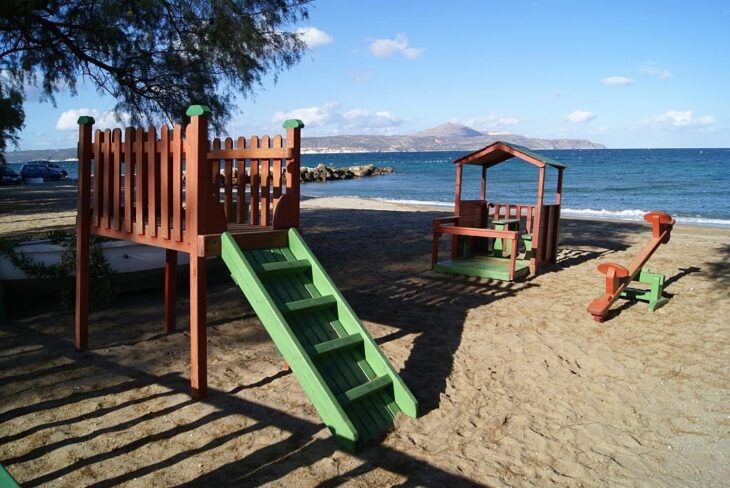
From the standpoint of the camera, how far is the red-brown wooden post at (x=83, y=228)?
5.30 metres

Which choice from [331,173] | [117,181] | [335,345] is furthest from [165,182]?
[331,173]

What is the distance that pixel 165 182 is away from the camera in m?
4.44

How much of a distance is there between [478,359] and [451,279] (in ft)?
11.8

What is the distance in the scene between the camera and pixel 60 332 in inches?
231

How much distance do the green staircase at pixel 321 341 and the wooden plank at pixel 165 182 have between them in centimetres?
60

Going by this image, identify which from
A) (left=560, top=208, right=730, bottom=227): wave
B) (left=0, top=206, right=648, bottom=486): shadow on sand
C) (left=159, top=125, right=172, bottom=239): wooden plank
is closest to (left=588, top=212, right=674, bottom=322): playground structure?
(left=0, top=206, right=648, bottom=486): shadow on sand

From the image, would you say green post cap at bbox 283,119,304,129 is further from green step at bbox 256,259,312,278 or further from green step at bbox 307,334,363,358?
green step at bbox 307,334,363,358

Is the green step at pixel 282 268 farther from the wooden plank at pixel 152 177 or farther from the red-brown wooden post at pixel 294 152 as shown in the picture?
the wooden plank at pixel 152 177

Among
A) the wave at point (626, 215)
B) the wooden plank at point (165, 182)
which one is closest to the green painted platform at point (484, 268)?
the wooden plank at point (165, 182)

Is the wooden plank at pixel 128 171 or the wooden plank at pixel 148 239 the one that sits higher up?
the wooden plank at pixel 128 171

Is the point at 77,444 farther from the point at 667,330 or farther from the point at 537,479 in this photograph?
the point at 667,330

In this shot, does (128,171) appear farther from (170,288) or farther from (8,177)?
(8,177)

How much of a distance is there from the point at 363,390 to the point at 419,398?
0.69 meters

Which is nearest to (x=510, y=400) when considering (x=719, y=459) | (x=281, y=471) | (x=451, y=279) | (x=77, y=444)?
(x=719, y=459)
